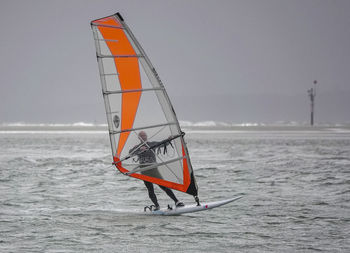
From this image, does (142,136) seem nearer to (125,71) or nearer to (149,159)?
(149,159)

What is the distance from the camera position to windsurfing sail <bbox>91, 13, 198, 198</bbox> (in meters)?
10.3

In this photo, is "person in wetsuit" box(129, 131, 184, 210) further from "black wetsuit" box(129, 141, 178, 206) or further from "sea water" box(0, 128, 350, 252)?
"sea water" box(0, 128, 350, 252)

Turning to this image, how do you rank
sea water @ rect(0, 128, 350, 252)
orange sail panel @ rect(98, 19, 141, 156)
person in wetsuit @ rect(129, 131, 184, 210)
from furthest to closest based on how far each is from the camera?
person in wetsuit @ rect(129, 131, 184, 210)
orange sail panel @ rect(98, 19, 141, 156)
sea water @ rect(0, 128, 350, 252)

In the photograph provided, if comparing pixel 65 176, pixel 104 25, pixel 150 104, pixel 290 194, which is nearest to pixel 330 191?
pixel 290 194

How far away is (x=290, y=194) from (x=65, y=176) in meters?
7.51

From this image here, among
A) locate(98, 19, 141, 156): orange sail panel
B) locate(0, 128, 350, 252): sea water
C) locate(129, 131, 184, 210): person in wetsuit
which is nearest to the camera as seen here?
locate(0, 128, 350, 252): sea water

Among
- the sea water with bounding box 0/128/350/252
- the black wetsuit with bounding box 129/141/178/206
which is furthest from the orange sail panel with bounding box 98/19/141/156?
A: the sea water with bounding box 0/128/350/252

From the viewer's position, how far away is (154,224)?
31.7 ft

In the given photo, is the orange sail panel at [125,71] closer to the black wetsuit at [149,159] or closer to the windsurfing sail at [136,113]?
the windsurfing sail at [136,113]

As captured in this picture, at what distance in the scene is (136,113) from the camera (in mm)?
10516

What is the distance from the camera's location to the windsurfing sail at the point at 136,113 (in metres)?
10.3

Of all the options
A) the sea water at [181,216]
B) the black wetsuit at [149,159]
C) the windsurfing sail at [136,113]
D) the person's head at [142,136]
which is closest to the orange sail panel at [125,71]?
the windsurfing sail at [136,113]

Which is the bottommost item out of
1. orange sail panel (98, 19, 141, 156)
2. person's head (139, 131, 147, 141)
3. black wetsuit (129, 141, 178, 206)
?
black wetsuit (129, 141, 178, 206)

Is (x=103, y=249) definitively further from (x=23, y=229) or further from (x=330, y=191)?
(x=330, y=191)
